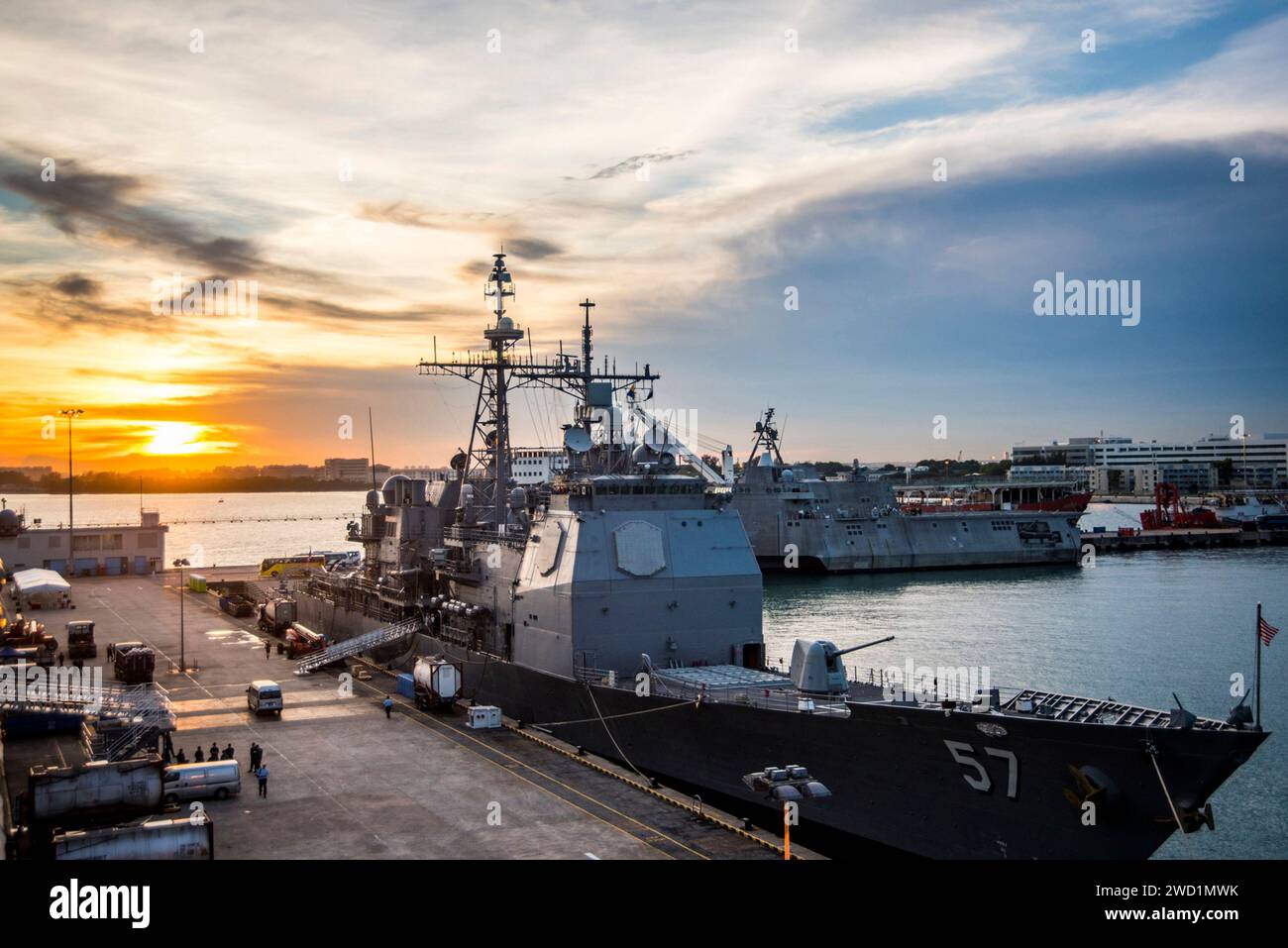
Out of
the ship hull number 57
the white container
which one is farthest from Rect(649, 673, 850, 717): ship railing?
the white container

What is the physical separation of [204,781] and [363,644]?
1548cm

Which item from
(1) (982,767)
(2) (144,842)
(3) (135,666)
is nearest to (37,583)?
(3) (135,666)

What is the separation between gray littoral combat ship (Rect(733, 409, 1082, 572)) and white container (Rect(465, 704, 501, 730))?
55235mm

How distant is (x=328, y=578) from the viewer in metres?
47.9

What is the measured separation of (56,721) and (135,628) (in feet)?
69.3

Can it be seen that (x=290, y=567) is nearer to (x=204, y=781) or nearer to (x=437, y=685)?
(x=437, y=685)

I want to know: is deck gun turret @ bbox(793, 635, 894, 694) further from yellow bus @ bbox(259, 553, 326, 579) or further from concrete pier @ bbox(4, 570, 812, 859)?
yellow bus @ bbox(259, 553, 326, 579)

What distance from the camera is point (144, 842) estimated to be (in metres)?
15.6

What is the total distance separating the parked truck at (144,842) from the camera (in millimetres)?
15453

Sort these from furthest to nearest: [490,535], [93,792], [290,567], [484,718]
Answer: [290,567] < [490,535] < [484,718] < [93,792]

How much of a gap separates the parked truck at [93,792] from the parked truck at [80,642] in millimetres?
23229

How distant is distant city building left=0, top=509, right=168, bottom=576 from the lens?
217 feet

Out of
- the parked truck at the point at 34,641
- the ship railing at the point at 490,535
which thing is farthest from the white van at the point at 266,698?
the parked truck at the point at 34,641
